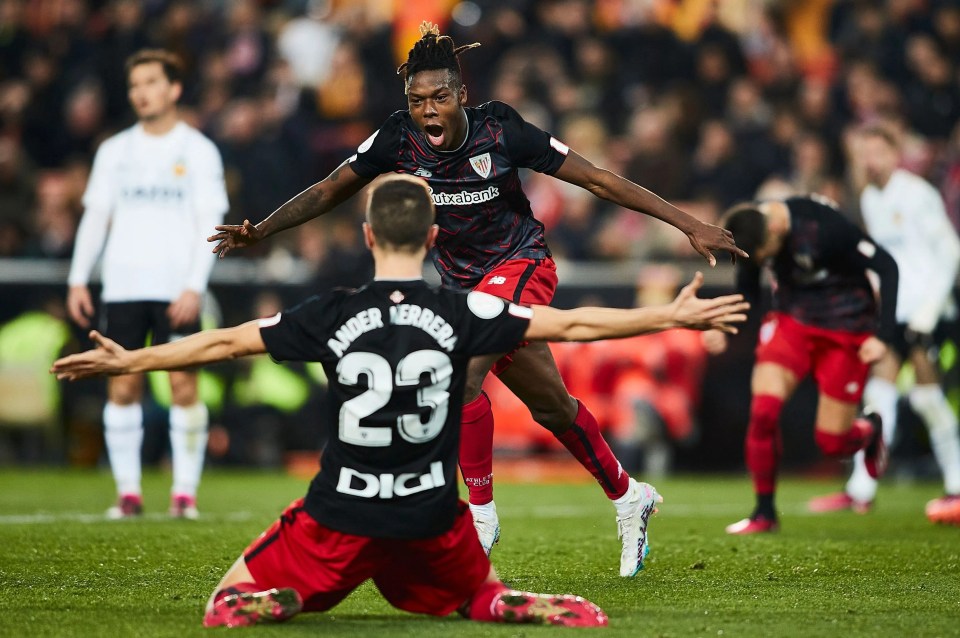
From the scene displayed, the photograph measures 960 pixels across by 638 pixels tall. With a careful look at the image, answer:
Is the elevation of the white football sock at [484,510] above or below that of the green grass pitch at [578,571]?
above

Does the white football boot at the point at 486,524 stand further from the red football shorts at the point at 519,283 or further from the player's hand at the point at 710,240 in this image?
the player's hand at the point at 710,240

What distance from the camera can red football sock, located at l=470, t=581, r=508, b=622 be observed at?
4.76 meters

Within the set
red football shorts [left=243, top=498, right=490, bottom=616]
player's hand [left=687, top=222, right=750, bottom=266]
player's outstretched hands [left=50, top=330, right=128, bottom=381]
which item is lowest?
red football shorts [left=243, top=498, right=490, bottom=616]

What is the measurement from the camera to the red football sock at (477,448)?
6469 mm

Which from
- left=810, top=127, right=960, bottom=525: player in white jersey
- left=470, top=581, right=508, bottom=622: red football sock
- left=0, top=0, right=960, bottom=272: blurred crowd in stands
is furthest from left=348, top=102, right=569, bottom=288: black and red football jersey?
left=0, top=0, right=960, bottom=272: blurred crowd in stands

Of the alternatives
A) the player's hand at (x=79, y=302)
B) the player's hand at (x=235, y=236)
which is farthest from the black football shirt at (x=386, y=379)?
the player's hand at (x=79, y=302)

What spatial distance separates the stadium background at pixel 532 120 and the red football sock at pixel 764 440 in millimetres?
3924

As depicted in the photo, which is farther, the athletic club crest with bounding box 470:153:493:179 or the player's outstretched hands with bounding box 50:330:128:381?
the athletic club crest with bounding box 470:153:493:179

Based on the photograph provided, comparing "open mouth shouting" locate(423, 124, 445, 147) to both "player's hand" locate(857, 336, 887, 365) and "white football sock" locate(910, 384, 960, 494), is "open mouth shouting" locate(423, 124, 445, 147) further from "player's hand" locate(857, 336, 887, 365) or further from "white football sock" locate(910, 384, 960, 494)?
"white football sock" locate(910, 384, 960, 494)

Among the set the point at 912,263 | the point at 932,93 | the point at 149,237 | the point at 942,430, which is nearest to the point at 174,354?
the point at 149,237

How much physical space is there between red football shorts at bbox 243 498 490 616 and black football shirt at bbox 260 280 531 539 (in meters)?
0.06

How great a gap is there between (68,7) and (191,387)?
9649mm

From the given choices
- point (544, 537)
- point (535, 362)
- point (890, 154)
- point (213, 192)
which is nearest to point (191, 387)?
point (213, 192)

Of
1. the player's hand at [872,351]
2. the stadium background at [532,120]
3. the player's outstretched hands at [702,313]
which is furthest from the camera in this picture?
the stadium background at [532,120]
